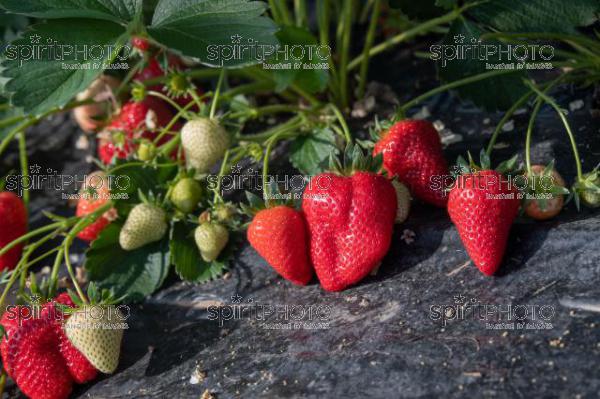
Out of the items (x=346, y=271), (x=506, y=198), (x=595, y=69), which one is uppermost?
(x=595, y=69)

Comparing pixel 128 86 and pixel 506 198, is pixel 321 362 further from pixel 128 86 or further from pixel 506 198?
pixel 128 86

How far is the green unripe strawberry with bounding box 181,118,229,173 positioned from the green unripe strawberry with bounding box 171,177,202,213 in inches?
1.7

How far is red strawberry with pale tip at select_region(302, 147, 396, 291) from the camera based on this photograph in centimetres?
101

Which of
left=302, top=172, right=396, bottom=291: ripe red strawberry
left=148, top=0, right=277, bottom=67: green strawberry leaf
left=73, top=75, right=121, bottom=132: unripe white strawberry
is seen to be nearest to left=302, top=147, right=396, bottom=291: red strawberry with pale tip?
left=302, top=172, right=396, bottom=291: ripe red strawberry

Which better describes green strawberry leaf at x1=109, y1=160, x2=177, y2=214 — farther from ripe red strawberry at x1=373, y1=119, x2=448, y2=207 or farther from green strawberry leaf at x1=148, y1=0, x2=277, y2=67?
ripe red strawberry at x1=373, y1=119, x2=448, y2=207

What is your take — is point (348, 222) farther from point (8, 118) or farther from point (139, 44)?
point (8, 118)

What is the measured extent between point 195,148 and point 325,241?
0.27 m

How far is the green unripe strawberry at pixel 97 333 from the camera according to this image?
1018 mm

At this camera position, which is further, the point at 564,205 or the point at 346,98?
the point at 346,98

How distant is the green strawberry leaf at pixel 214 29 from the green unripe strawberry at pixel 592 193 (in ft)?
1.56

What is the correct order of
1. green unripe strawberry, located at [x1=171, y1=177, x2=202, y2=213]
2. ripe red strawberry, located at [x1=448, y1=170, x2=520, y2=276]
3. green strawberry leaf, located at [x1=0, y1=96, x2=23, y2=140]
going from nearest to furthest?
ripe red strawberry, located at [x1=448, y1=170, x2=520, y2=276] → green unripe strawberry, located at [x1=171, y1=177, x2=202, y2=213] → green strawberry leaf, located at [x1=0, y1=96, x2=23, y2=140]

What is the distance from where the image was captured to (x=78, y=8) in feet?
3.40

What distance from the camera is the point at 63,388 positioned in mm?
1064

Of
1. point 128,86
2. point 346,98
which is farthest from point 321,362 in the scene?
point 128,86
